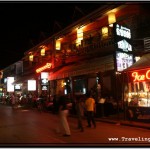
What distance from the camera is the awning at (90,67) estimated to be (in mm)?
19891

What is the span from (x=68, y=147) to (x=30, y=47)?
30.8 metres

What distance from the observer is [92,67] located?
21.2m

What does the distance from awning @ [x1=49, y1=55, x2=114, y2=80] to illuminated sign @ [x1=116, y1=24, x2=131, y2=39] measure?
5.70 ft

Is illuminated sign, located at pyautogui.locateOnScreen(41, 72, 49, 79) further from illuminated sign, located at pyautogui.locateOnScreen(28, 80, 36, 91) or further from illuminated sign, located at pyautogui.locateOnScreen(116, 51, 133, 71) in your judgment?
illuminated sign, located at pyautogui.locateOnScreen(116, 51, 133, 71)

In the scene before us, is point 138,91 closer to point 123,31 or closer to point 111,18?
point 123,31

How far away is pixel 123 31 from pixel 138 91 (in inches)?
179

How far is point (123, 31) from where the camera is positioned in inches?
773

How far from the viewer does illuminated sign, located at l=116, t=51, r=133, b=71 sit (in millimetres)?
18500

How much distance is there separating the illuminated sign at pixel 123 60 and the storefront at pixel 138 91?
1.23 m

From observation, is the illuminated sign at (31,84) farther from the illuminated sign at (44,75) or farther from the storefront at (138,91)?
the storefront at (138,91)

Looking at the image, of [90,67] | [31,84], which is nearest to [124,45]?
[90,67]

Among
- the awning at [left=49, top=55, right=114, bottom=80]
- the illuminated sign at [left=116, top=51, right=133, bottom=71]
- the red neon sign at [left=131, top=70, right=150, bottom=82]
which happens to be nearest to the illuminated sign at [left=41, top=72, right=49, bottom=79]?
the awning at [left=49, top=55, right=114, bottom=80]

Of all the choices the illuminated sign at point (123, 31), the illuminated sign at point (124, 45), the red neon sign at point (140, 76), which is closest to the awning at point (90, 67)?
the illuminated sign at point (124, 45)

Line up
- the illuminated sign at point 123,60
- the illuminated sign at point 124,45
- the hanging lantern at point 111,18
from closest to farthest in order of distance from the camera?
the illuminated sign at point 123,60 → the illuminated sign at point 124,45 → the hanging lantern at point 111,18
